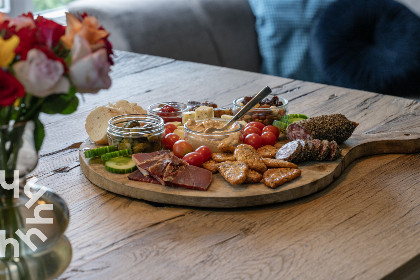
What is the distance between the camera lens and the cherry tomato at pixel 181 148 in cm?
138

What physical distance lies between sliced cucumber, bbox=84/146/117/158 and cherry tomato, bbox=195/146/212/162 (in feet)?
0.68

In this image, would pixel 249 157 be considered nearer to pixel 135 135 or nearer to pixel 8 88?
pixel 135 135

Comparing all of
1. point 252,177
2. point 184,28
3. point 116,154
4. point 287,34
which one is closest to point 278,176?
point 252,177

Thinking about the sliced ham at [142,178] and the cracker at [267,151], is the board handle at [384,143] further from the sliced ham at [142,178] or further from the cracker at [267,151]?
the sliced ham at [142,178]

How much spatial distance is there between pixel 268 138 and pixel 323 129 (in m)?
0.14

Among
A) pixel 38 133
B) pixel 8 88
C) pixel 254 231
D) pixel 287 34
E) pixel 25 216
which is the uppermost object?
pixel 8 88

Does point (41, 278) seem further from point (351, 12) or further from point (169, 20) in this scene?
point (351, 12)

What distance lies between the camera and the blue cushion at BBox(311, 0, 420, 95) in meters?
3.13

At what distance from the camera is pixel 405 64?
312cm

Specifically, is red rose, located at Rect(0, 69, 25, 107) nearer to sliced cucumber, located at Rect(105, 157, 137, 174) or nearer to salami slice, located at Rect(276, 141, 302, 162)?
sliced cucumber, located at Rect(105, 157, 137, 174)

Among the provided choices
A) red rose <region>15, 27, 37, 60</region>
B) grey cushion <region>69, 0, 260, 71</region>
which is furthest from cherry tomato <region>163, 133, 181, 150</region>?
grey cushion <region>69, 0, 260, 71</region>

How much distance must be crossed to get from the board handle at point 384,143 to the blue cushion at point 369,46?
167cm

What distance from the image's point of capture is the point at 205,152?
1.36m

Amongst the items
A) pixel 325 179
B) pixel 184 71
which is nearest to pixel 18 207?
pixel 325 179
